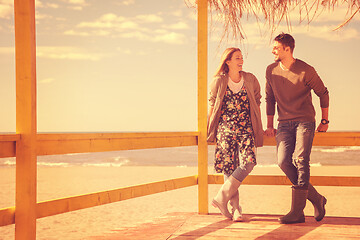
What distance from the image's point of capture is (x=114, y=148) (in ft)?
10.6

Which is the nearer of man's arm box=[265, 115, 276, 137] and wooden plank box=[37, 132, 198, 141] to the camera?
wooden plank box=[37, 132, 198, 141]

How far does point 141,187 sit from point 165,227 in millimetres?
385

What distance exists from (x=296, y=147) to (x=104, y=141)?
61.4 inches

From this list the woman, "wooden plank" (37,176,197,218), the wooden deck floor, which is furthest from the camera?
the woman

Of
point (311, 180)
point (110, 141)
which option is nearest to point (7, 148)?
point (110, 141)

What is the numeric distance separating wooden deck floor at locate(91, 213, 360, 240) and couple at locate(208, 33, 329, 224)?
127mm

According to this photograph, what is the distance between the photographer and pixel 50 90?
4431 cm

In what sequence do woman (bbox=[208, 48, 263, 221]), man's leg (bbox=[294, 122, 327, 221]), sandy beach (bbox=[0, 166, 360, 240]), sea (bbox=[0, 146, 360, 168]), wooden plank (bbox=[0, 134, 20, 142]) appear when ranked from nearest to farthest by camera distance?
wooden plank (bbox=[0, 134, 20, 142])
man's leg (bbox=[294, 122, 327, 221])
woman (bbox=[208, 48, 263, 221])
sandy beach (bbox=[0, 166, 360, 240])
sea (bbox=[0, 146, 360, 168])

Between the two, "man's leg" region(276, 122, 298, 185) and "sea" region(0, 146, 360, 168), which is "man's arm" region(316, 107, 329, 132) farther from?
"sea" region(0, 146, 360, 168)

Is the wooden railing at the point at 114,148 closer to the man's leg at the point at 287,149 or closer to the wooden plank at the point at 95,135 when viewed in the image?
the wooden plank at the point at 95,135

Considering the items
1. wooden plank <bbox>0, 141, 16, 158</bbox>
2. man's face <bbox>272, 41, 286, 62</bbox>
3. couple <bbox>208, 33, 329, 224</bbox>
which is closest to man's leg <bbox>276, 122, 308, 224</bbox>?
couple <bbox>208, 33, 329, 224</bbox>

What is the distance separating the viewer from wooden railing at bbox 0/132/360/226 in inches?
105

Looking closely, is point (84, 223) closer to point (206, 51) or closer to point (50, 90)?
point (206, 51)

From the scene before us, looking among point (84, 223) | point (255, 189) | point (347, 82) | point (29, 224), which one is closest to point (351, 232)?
point (29, 224)
